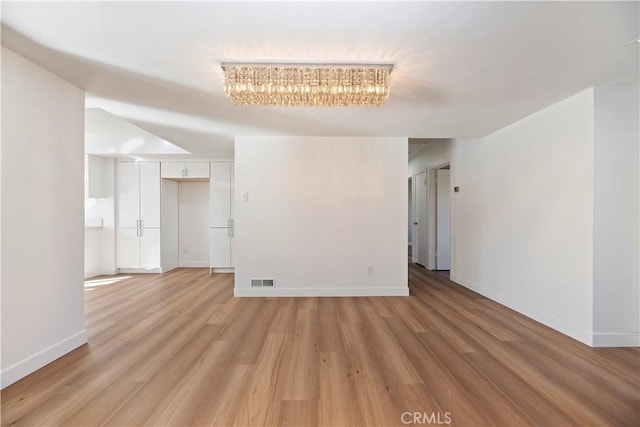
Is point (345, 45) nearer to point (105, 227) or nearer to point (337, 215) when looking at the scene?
point (337, 215)

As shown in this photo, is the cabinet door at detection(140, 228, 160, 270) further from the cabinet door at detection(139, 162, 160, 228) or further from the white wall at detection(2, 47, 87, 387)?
the white wall at detection(2, 47, 87, 387)

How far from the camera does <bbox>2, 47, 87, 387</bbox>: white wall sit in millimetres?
1805

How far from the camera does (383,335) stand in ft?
8.34

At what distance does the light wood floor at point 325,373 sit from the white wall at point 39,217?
0.26 meters

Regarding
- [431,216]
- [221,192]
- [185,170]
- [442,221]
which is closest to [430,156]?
[431,216]

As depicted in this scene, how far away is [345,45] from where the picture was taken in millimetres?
1745

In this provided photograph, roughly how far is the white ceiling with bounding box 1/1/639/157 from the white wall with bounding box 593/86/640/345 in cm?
26

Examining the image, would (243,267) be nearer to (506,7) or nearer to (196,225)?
(196,225)

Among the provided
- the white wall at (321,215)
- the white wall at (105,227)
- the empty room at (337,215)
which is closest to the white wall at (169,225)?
the white wall at (105,227)

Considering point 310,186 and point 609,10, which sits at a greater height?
point 609,10

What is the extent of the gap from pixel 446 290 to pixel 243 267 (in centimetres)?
321

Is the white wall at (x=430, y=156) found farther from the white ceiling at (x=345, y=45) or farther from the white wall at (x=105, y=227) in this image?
the white wall at (x=105, y=227)

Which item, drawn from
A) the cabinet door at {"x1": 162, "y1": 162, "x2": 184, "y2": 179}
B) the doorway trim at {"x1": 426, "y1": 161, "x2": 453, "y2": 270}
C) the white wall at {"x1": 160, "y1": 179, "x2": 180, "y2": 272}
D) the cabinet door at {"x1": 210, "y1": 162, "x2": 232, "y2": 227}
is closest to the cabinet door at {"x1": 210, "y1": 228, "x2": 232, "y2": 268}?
the cabinet door at {"x1": 210, "y1": 162, "x2": 232, "y2": 227}

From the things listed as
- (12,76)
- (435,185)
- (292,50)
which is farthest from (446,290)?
(12,76)
